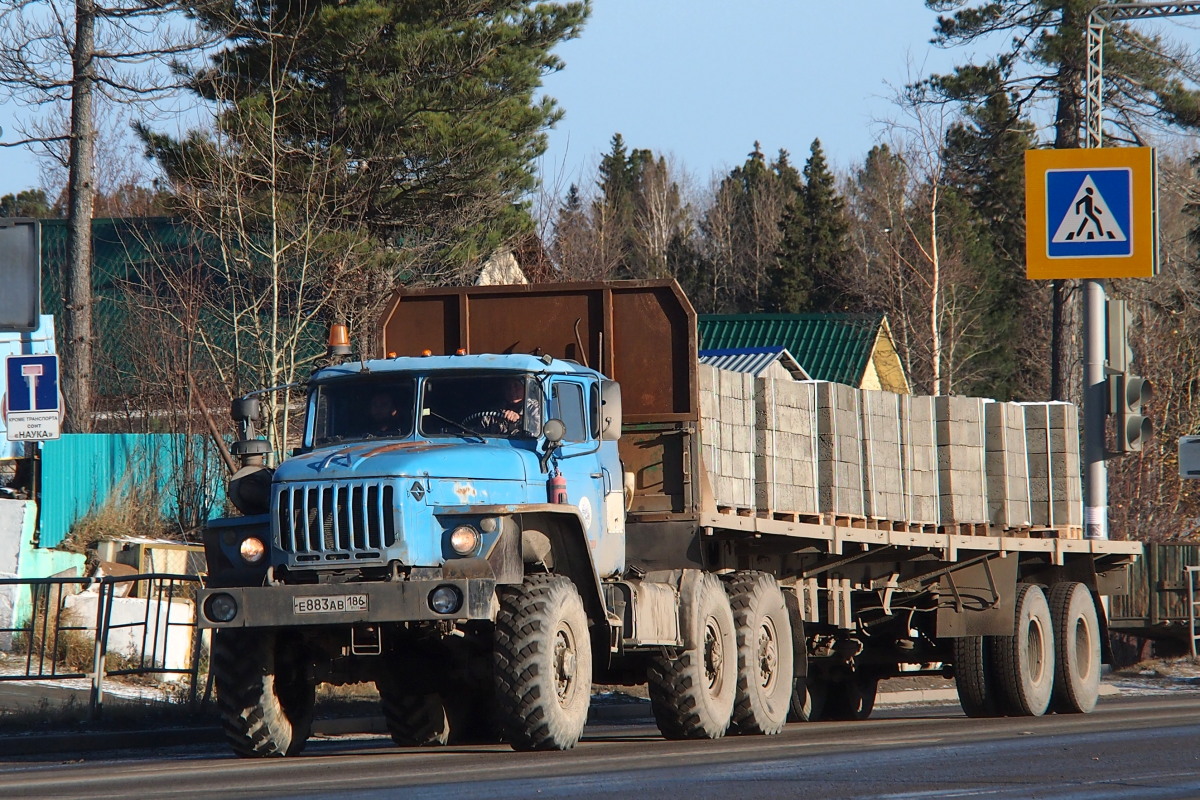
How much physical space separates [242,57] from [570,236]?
30.4 metres

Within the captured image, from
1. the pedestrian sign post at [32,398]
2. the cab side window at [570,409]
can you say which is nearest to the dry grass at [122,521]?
the pedestrian sign post at [32,398]

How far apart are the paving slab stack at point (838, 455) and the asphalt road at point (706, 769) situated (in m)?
2.29

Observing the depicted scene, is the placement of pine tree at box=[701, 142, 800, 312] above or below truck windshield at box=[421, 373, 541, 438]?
above

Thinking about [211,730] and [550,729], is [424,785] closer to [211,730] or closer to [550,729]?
[550,729]

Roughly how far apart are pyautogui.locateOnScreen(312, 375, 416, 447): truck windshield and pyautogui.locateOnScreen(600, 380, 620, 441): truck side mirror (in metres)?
1.41

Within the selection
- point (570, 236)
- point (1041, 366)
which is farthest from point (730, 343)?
point (1041, 366)

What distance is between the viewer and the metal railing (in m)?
15.9

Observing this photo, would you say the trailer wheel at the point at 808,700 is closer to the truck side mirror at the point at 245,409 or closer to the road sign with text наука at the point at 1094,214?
the road sign with text наука at the point at 1094,214

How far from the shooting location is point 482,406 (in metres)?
12.4

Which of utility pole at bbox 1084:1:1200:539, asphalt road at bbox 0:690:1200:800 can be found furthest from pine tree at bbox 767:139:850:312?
asphalt road at bbox 0:690:1200:800

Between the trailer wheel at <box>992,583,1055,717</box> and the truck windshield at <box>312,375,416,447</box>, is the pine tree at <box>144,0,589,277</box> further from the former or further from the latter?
the truck windshield at <box>312,375,416,447</box>

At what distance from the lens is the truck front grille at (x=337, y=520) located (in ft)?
36.2

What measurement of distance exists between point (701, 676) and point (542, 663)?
7.96ft

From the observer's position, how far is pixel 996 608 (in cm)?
1738
